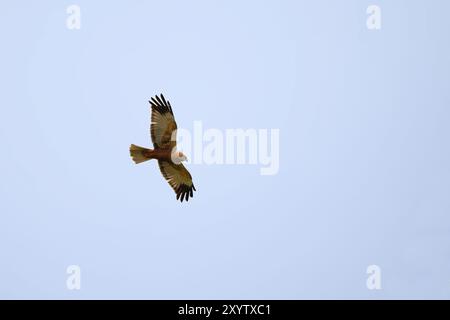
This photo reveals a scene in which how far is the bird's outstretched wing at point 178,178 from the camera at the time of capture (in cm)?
2216

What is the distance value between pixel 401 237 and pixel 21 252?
48232mm

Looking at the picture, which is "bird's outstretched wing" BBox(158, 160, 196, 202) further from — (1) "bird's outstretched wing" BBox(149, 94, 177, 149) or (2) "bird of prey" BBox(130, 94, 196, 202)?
(1) "bird's outstretched wing" BBox(149, 94, 177, 149)

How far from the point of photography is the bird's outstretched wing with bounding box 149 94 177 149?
Answer: 2078 cm

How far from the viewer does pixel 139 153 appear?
21203mm

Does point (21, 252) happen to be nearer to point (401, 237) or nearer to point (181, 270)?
point (181, 270)

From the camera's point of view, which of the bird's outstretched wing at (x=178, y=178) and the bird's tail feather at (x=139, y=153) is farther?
the bird's outstretched wing at (x=178, y=178)

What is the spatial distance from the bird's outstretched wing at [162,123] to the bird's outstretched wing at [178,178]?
0.96m

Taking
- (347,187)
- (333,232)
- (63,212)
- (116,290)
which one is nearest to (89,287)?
(116,290)

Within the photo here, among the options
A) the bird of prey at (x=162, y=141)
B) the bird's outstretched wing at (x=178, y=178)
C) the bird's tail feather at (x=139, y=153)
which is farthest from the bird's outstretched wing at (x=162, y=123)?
the bird's outstretched wing at (x=178, y=178)

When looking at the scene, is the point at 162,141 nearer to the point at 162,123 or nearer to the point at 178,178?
the point at 162,123

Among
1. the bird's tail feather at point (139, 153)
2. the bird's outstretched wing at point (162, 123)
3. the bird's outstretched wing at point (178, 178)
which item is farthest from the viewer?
the bird's outstretched wing at point (178, 178)

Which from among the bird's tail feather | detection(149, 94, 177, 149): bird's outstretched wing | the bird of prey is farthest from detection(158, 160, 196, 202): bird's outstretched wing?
detection(149, 94, 177, 149): bird's outstretched wing

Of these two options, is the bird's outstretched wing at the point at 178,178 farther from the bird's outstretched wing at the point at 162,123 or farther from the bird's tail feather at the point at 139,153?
the bird's outstretched wing at the point at 162,123

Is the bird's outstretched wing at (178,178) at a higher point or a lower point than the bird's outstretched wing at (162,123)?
lower
